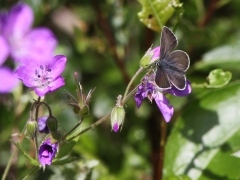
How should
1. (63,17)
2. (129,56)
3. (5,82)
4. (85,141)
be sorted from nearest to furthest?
(5,82), (85,141), (129,56), (63,17)

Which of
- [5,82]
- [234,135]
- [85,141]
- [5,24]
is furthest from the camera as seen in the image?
[85,141]

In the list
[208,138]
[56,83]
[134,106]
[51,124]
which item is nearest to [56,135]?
[51,124]

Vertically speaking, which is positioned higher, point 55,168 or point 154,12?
point 154,12

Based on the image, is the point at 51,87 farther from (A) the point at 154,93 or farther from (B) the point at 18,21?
(B) the point at 18,21

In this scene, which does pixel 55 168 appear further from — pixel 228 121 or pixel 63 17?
pixel 63 17

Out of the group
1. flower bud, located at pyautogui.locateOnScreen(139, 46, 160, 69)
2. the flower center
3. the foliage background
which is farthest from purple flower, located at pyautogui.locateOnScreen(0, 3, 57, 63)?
flower bud, located at pyautogui.locateOnScreen(139, 46, 160, 69)

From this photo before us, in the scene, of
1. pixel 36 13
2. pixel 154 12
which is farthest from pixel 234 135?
pixel 36 13
